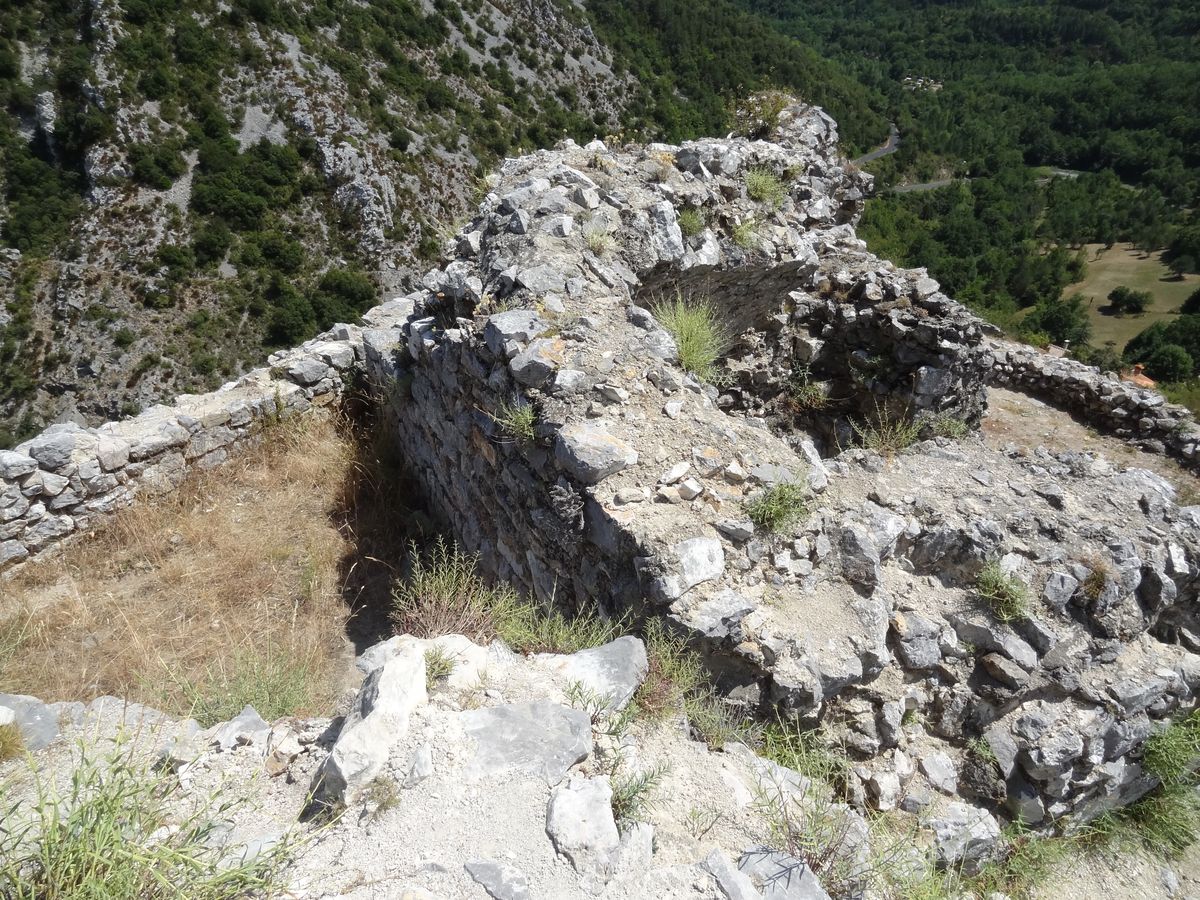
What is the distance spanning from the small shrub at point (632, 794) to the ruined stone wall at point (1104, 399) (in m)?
10.1

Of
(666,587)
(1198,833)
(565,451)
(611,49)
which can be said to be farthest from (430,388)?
(611,49)

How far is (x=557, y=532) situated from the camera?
351 centimetres

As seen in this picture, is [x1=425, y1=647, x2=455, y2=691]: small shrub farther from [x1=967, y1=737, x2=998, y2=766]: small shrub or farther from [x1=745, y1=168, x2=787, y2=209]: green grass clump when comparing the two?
[x1=745, y1=168, x2=787, y2=209]: green grass clump

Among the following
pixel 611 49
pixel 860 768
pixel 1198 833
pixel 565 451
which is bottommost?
pixel 1198 833

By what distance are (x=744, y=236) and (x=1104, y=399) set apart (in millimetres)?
7085

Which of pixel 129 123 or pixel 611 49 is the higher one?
pixel 611 49

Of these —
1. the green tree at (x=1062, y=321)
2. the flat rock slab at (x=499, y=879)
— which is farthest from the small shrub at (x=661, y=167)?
the green tree at (x=1062, y=321)

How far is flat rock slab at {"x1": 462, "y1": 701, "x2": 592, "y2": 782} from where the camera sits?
2166mm

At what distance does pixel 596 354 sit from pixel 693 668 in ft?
6.48

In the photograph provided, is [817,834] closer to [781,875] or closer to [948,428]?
[781,875]

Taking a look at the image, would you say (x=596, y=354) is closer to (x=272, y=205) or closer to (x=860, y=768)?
(x=860, y=768)

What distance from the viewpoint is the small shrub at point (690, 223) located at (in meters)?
5.48

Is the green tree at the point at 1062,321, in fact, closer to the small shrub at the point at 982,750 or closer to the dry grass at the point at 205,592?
the small shrub at the point at 982,750

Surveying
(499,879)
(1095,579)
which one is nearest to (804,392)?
(1095,579)
